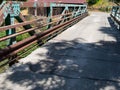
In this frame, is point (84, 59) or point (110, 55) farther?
point (110, 55)

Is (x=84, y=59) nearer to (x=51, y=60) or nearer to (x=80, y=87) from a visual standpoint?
(x=51, y=60)

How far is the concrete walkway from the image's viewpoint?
17.6 ft

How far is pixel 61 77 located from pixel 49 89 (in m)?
0.77

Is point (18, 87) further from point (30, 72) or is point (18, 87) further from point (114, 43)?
point (114, 43)

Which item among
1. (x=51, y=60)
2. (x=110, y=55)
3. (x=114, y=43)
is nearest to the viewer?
(x=51, y=60)

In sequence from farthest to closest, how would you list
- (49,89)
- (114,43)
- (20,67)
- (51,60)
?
(114,43)
(51,60)
(20,67)
(49,89)

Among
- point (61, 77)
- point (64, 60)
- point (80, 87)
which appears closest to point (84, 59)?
point (64, 60)

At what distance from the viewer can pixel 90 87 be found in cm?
530

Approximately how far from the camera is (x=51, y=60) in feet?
23.8

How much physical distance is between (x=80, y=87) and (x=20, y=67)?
72.7 inches

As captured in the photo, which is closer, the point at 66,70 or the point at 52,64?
the point at 66,70

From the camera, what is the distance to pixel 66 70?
6.36 meters

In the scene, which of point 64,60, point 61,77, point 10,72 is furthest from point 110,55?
point 10,72

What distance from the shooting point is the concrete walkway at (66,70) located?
5367 millimetres
